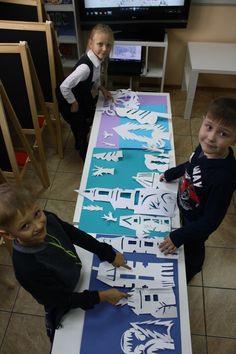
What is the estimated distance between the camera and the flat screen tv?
8.27 feet

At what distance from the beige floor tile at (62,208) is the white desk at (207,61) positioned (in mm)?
1394

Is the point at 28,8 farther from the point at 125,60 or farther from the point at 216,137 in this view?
the point at 216,137

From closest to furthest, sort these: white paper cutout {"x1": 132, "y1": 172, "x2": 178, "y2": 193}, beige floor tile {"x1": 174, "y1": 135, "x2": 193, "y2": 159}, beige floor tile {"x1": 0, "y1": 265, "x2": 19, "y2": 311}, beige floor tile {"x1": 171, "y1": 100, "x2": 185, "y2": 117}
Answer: white paper cutout {"x1": 132, "y1": 172, "x2": 178, "y2": 193}
beige floor tile {"x1": 0, "y1": 265, "x2": 19, "y2": 311}
beige floor tile {"x1": 174, "y1": 135, "x2": 193, "y2": 159}
beige floor tile {"x1": 171, "y1": 100, "x2": 185, "y2": 117}

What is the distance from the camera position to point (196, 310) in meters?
1.63

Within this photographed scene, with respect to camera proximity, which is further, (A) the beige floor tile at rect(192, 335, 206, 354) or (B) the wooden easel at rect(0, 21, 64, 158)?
(B) the wooden easel at rect(0, 21, 64, 158)

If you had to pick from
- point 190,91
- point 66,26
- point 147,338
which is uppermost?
point 66,26

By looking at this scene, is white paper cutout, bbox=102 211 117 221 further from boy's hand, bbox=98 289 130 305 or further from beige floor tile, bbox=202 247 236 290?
beige floor tile, bbox=202 247 236 290

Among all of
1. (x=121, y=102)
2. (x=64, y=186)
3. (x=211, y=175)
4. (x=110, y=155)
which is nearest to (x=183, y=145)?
(x=121, y=102)

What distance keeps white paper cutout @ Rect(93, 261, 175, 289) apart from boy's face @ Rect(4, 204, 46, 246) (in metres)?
0.35

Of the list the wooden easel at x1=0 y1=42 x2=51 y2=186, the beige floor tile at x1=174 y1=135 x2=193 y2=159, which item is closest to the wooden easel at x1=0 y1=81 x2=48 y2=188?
the wooden easel at x1=0 y1=42 x2=51 y2=186

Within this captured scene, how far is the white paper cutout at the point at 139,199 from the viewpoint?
131 centimetres

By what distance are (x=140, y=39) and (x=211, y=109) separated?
1.87 meters

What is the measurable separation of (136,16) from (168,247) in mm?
2184

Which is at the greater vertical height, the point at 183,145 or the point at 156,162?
the point at 156,162
